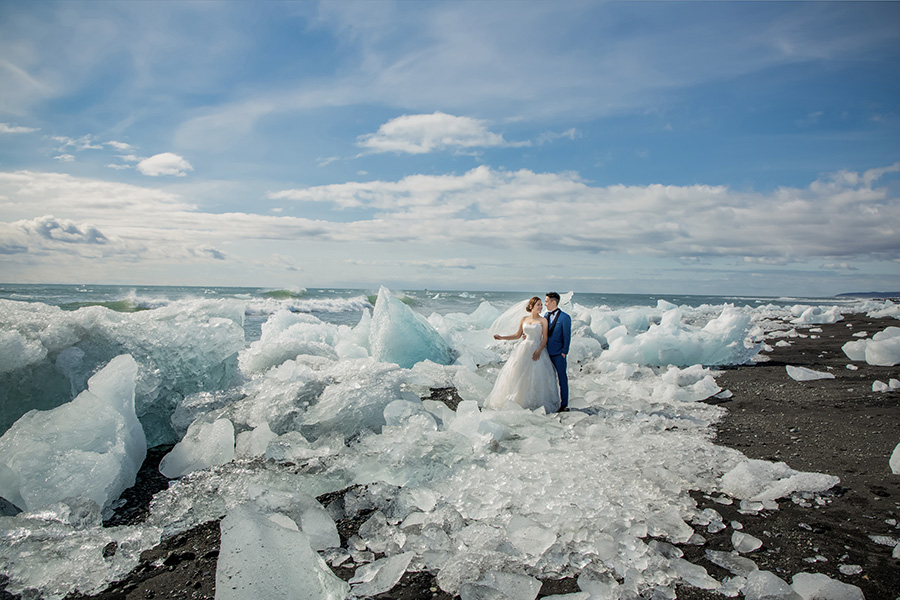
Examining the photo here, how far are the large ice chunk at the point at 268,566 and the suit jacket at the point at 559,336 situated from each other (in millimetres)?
4204

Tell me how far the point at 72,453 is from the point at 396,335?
17.7 feet

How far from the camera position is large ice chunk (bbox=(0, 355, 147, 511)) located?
2.95 meters

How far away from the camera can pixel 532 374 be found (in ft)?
19.2

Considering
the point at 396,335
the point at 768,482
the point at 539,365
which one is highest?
the point at 396,335

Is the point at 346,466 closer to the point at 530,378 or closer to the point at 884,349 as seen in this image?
the point at 530,378

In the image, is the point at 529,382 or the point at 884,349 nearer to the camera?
the point at 529,382

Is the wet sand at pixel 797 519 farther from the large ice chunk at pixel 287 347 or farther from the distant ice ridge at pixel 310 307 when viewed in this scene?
the distant ice ridge at pixel 310 307

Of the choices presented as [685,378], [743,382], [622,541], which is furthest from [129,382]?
[743,382]

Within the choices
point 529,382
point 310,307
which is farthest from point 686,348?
point 310,307

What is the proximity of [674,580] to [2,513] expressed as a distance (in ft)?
13.1

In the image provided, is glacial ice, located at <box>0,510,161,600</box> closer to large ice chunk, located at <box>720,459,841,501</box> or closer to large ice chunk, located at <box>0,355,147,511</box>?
large ice chunk, located at <box>0,355,147,511</box>

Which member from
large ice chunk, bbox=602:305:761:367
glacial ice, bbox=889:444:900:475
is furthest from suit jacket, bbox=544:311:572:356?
large ice chunk, bbox=602:305:761:367

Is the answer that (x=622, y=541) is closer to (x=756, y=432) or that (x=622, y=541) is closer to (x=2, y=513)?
(x=756, y=432)

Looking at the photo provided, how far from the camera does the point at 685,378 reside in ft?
24.0
